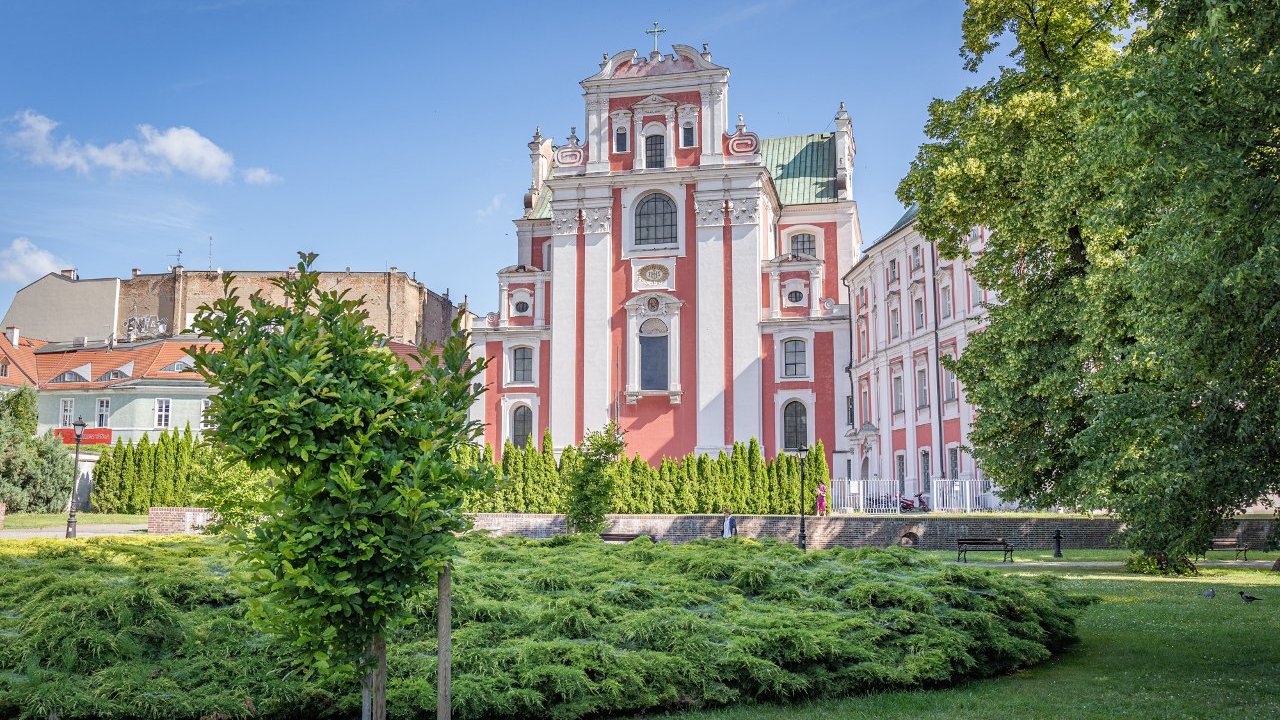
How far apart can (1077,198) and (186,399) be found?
47487 millimetres

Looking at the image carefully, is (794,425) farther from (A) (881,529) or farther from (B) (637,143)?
(A) (881,529)

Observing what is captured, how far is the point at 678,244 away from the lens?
44.9 metres

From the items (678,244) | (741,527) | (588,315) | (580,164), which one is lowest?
(741,527)

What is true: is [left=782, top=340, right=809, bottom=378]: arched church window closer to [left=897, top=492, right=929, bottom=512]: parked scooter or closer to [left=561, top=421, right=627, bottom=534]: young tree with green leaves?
[left=897, top=492, right=929, bottom=512]: parked scooter

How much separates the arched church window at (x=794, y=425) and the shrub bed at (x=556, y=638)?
1291 inches

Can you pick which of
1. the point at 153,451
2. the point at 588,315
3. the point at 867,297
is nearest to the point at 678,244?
the point at 588,315

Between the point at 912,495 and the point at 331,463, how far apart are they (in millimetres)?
34968

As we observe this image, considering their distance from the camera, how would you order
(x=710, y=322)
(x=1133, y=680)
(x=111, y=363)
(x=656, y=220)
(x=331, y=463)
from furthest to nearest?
(x=111, y=363) → (x=656, y=220) → (x=710, y=322) → (x=1133, y=680) → (x=331, y=463)

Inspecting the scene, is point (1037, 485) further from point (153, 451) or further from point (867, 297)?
point (153, 451)

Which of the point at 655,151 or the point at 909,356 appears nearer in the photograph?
the point at 909,356

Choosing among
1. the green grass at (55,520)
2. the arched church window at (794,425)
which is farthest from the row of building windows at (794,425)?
the green grass at (55,520)

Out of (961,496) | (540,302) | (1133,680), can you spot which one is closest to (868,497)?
(961,496)

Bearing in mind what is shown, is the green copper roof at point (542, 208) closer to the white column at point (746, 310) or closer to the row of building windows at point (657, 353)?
the row of building windows at point (657, 353)

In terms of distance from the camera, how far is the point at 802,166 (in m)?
53.0
